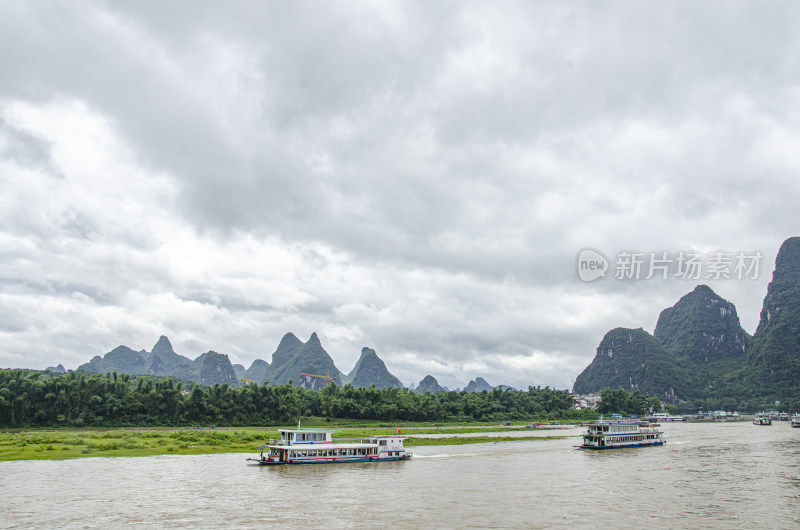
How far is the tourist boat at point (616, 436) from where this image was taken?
235ft

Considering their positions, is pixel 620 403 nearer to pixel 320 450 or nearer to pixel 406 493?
pixel 320 450

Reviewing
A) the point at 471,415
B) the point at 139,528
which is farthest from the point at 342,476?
the point at 471,415

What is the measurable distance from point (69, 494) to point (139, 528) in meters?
11.2

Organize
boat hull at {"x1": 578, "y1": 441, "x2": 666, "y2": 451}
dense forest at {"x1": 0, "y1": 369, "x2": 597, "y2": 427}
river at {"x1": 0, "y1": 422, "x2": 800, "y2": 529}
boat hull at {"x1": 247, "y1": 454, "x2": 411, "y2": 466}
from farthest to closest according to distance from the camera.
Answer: dense forest at {"x1": 0, "y1": 369, "x2": 597, "y2": 427}, boat hull at {"x1": 578, "y1": 441, "x2": 666, "y2": 451}, boat hull at {"x1": 247, "y1": 454, "x2": 411, "y2": 466}, river at {"x1": 0, "y1": 422, "x2": 800, "y2": 529}

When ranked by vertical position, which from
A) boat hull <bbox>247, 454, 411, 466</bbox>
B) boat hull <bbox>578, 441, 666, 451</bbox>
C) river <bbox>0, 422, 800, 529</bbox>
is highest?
river <bbox>0, 422, 800, 529</bbox>

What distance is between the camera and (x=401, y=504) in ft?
→ 110

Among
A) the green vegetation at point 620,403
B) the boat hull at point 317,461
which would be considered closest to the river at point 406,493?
the boat hull at point 317,461

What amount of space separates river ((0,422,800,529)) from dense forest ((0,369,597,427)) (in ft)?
110

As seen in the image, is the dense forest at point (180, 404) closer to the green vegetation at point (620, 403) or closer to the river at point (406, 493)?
the river at point (406, 493)

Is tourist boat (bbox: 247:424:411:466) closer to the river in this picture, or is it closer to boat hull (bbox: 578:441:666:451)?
the river

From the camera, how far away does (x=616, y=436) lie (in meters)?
73.7

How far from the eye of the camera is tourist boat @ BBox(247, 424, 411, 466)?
171 ft

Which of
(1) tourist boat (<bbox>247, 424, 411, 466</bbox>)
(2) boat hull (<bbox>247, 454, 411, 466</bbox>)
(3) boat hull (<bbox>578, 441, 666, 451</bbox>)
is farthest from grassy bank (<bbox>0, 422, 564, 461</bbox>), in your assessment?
(3) boat hull (<bbox>578, 441, 666, 451</bbox>)

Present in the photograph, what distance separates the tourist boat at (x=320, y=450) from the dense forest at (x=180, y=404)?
3897cm
